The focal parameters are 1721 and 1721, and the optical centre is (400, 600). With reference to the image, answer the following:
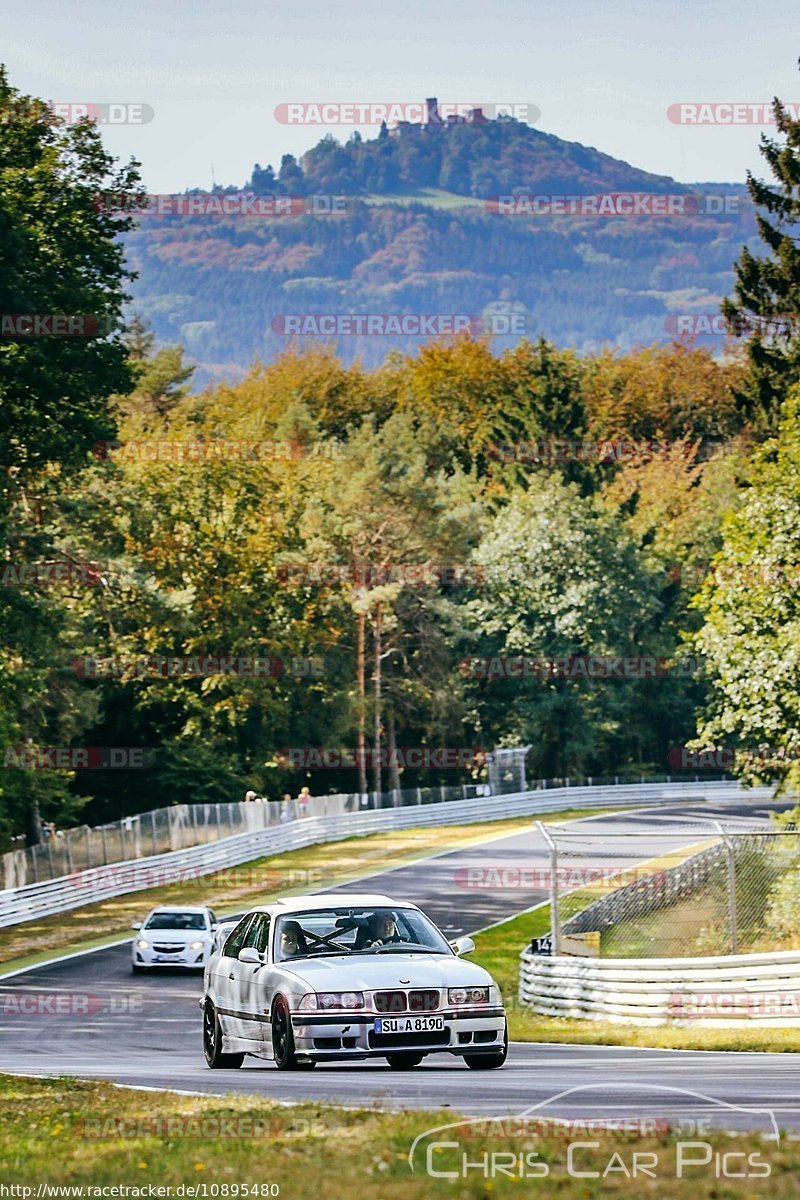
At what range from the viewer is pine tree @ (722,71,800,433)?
4609cm

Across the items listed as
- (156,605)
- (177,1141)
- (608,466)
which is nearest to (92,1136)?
(177,1141)

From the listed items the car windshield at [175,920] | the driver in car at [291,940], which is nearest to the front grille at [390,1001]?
the driver in car at [291,940]

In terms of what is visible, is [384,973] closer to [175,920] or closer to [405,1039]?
[405,1039]

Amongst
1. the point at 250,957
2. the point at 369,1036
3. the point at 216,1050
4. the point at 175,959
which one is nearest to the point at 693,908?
the point at 175,959

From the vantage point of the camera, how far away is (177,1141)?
9422 mm

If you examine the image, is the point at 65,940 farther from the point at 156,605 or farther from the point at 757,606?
the point at 156,605

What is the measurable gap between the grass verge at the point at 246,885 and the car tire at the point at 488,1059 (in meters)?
21.4

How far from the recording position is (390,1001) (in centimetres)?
1266

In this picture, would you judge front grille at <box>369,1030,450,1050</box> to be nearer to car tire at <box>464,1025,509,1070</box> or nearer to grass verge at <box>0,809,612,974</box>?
car tire at <box>464,1025,509,1070</box>

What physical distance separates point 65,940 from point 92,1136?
28463 mm

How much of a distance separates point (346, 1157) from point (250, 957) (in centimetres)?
550

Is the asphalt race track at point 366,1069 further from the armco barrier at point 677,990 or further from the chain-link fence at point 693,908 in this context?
the chain-link fence at point 693,908

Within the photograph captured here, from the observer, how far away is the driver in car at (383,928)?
13.8 meters

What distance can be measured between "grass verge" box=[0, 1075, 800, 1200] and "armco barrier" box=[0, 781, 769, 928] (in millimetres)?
29719
